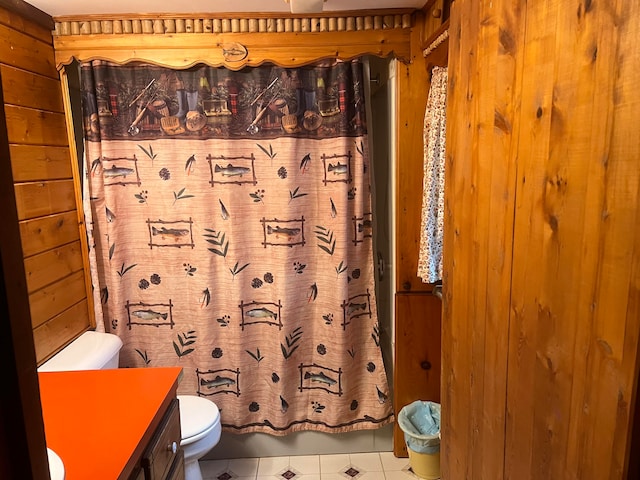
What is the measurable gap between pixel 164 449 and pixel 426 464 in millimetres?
1422

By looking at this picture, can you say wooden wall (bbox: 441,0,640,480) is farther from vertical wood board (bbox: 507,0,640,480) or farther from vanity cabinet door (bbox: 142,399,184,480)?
vanity cabinet door (bbox: 142,399,184,480)

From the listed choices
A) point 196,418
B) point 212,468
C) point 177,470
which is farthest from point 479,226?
point 212,468

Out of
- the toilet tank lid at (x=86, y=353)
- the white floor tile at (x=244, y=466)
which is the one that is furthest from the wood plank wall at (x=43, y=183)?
the white floor tile at (x=244, y=466)

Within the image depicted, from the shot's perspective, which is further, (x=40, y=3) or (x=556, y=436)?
(x=40, y=3)

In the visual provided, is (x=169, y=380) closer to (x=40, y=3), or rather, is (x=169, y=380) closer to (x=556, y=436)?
(x=556, y=436)

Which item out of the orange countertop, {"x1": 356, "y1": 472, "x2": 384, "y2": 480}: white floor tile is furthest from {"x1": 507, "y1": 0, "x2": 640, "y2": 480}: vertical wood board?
{"x1": 356, "y1": 472, "x2": 384, "y2": 480}: white floor tile

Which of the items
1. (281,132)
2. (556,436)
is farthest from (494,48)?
(281,132)

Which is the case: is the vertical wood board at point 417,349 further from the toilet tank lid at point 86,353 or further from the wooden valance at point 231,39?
the toilet tank lid at point 86,353

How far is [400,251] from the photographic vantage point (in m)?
2.45

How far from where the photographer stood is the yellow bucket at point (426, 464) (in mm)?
2365

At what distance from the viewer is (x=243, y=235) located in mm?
2469

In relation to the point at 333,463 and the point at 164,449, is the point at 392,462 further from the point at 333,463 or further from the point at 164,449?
the point at 164,449

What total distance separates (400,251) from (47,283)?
1.68m

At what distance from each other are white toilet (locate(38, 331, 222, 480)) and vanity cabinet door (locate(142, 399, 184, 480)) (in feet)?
1.33
